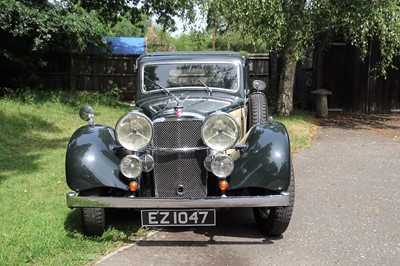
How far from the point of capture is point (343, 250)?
4.23m

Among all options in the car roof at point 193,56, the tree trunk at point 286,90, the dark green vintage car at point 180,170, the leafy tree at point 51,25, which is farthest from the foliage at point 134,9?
the dark green vintage car at point 180,170

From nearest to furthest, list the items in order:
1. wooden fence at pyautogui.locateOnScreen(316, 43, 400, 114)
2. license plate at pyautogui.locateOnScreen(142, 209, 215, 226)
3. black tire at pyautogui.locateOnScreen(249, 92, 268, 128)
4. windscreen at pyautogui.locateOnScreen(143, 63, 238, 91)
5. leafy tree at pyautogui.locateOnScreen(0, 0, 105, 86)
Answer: license plate at pyautogui.locateOnScreen(142, 209, 215, 226) → black tire at pyautogui.locateOnScreen(249, 92, 268, 128) → windscreen at pyautogui.locateOnScreen(143, 63, 238, 91) → leafy tree at pyautogui.locateOnScreen(0, 0, 105, 86) → wooden fence at pyautogui.locateOnScreen(316, 43, 400, 114)

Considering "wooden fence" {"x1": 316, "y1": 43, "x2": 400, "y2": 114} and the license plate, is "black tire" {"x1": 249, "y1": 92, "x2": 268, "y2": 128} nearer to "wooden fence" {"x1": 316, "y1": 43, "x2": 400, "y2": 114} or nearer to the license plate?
the license plate

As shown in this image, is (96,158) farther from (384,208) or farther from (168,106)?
(384,208)

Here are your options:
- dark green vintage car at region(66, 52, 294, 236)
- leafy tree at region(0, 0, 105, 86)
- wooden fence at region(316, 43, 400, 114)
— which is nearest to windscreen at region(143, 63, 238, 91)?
dark green vintage car at region(66, 52, 294, 236)

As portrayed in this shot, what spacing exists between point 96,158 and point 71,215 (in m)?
1.06

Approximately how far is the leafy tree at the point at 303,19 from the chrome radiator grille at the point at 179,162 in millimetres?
6823

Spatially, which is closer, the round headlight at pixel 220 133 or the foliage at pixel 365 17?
the round headlight at pixel 220 133

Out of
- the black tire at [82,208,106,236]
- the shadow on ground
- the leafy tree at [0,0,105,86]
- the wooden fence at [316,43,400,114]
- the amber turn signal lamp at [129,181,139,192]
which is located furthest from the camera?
the wooden fence at [316,43,400,114]

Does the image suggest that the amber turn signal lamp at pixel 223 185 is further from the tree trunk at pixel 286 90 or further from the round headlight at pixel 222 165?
the tree trunk at pixel 286 90

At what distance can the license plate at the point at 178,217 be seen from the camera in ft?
13.4

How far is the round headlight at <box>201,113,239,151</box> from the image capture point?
413 centimetres

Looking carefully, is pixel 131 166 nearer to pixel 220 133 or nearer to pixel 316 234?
pixel 220 133

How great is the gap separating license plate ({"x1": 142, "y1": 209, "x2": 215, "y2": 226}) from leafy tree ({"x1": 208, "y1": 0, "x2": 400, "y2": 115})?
7321 millimetres
